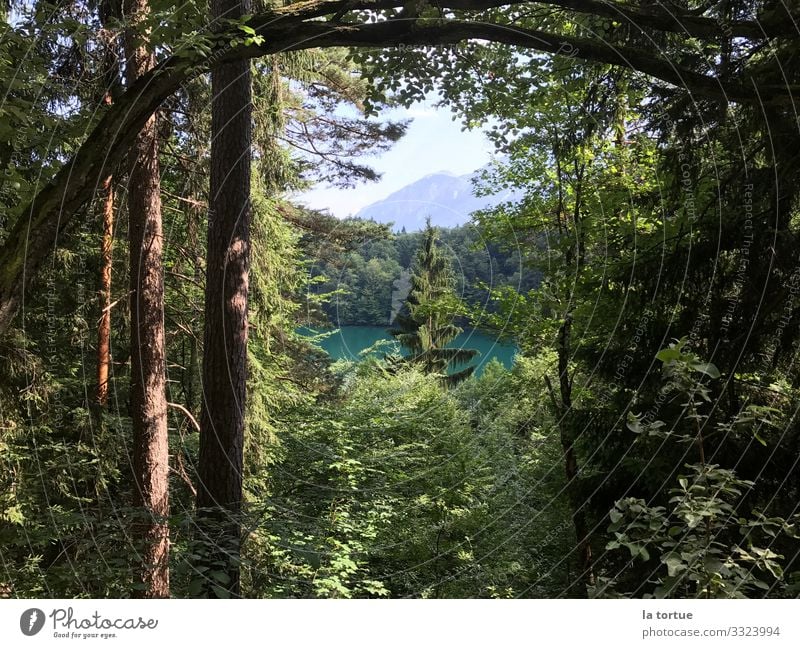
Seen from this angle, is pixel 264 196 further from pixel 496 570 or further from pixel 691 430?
pixel 691 430

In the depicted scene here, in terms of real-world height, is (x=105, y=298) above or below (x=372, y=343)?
above

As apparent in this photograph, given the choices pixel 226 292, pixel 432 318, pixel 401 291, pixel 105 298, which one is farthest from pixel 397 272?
pixel 226 292

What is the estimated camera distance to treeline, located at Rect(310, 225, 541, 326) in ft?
29.3

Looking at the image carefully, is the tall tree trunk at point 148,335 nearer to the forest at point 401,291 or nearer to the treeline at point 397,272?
the forest at point 401,291

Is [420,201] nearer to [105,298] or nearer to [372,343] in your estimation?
[105,298]

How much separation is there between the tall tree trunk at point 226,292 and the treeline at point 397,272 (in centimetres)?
445

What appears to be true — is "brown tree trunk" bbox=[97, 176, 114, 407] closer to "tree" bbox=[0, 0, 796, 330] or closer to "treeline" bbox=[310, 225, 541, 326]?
"treeline" bbox=[310, 225, 541, 326]

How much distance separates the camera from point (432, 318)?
12.6m

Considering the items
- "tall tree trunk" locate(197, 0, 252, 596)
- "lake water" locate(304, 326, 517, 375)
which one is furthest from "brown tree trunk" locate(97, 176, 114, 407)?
"lake water" locate(304, 326, 517, 375)

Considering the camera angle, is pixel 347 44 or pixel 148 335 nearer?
pixel 347 44

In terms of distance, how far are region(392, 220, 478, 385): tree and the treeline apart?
252 mm

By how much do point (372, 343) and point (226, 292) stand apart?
10.8 metres

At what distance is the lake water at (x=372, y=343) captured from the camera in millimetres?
12805
